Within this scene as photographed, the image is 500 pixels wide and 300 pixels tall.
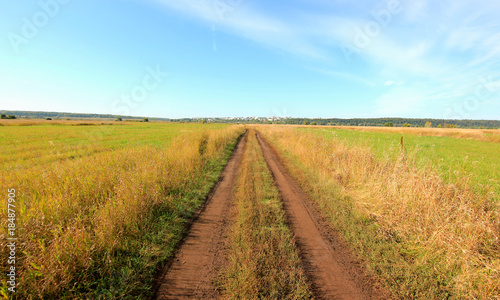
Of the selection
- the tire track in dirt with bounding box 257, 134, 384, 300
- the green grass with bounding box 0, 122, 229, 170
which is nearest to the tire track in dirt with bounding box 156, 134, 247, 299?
the tire track in dirt with bounding box 257, 134, 384, 300

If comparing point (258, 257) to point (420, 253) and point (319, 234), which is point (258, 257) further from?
point (420, 253)

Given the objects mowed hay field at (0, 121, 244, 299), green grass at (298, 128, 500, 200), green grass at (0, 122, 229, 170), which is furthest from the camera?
green grass at (0, 122, 229, 170)

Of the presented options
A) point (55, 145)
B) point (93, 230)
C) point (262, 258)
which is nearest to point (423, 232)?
point (262, 258)

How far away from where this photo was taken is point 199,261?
352 cm

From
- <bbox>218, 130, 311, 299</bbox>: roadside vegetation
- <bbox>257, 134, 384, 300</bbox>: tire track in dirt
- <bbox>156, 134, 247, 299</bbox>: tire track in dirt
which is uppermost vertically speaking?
<bbox>218, 130, 311, 299</bbox>: roadside vegetation

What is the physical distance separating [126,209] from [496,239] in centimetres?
730

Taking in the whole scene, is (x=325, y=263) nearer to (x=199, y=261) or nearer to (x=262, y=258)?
(x=262, y=258)

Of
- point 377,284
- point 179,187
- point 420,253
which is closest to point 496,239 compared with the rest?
point 420,253

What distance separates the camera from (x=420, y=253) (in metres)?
3.74

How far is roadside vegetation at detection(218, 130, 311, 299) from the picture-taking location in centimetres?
282

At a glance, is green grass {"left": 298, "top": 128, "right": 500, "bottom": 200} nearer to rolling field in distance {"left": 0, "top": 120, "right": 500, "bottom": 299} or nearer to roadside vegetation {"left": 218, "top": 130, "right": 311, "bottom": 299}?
rolling field in distance {"left": 0, "top": 120, "right": 500, "bottom": 299}

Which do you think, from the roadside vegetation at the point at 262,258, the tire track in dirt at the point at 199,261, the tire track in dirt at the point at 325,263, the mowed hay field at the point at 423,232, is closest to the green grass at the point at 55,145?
the tire track in dirt at the point at 199,261

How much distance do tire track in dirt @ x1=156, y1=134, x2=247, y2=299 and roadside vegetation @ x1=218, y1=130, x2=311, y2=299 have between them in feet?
0.75

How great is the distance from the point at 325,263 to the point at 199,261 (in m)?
2.34
